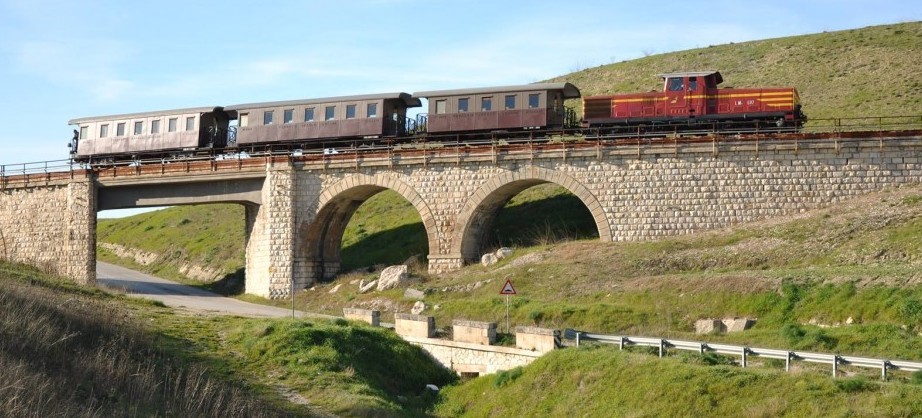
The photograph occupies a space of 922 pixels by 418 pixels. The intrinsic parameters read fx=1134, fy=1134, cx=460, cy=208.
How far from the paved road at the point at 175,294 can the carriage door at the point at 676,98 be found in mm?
15825

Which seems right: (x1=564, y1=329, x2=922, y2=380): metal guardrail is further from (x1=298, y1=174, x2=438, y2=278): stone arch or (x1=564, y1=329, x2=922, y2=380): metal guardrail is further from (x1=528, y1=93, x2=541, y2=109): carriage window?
(x1=528, y1=93, x2=541, y2=109): carriage window

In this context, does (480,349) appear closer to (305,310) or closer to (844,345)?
(844,345)

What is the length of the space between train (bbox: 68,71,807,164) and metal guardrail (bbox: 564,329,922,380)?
1736 cm

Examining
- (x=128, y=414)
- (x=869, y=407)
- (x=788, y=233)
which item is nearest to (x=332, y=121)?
(x=788, y=233)

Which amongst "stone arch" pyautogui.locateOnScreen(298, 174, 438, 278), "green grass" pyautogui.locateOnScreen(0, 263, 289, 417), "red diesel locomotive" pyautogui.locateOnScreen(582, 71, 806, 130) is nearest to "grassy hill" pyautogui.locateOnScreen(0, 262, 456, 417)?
"green grass" pyautogui.locateOnScreen(0, 263, 289, 417)

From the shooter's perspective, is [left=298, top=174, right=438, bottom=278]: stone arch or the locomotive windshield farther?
[left=298, top=174, right=438, bottom=278]: stone arch

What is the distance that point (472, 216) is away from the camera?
145 feet

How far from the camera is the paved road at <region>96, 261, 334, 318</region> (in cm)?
4197

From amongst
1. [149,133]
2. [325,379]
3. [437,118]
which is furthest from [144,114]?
[325,379]

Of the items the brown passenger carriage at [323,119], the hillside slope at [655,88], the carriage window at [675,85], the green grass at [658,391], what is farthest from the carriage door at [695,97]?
the green grass at [658,391]

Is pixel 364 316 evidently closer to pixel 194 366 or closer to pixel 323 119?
pixel 194 366

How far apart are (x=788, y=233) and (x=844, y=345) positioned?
1075 cm

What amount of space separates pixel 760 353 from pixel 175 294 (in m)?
31.7

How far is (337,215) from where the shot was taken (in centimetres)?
4925
